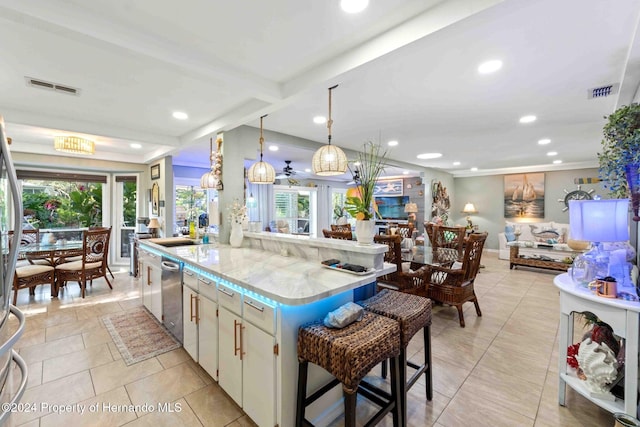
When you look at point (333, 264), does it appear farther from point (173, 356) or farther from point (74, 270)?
point (74, 270)

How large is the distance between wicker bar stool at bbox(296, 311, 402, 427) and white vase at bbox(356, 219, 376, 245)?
23.0 inches

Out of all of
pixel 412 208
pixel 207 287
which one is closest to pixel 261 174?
pixel 207 287

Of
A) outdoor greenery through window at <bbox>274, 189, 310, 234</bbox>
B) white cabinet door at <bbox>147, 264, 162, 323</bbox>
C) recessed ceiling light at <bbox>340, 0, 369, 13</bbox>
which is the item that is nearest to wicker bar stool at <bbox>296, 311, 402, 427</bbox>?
recessed ceiling light at <bbox>340, 0, 369, 13</bbox>

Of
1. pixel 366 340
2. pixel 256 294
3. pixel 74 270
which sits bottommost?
pixel 74 270

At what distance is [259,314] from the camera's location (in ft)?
5.42

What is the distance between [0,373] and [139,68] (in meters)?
2.19

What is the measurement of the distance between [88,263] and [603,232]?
6321 millimetres

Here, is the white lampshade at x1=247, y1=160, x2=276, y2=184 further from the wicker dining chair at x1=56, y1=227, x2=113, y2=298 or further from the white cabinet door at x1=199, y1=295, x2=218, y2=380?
the wicker dining chair at x1=56, y1=227, x2=113, y2=298

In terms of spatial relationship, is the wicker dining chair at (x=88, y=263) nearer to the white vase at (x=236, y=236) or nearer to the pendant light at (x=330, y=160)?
the white vase at (x=236, y=236)

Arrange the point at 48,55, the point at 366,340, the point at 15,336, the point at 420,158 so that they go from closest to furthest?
1. the point at 15,336
2. the point at 366,340
3. the point at 48,55
4. the point at 420,158

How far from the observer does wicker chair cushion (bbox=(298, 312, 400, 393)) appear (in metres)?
1.33

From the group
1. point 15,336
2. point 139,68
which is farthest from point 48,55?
point 15,336

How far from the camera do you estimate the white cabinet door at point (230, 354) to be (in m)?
1.84

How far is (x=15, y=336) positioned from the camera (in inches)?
38.7
